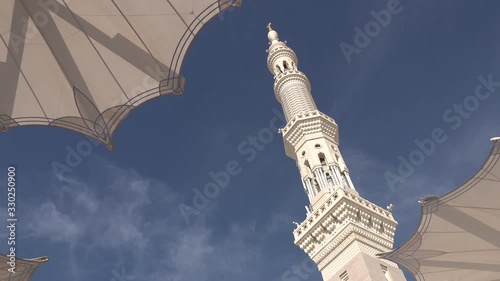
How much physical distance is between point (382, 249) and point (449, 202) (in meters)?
9.32

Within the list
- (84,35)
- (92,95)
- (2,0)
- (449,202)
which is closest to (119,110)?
(92,95)

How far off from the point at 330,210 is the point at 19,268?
1402 centimetres

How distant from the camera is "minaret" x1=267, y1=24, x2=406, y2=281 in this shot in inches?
857

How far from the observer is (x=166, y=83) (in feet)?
33.9

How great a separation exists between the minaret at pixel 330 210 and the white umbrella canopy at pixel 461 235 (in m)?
4.53

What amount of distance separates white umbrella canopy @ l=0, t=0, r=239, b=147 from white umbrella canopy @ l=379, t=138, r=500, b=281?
7504 mm

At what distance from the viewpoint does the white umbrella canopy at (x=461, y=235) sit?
13641 millimetres

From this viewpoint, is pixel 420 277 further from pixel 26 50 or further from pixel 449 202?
pixel 26 50

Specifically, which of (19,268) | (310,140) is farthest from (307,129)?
(19,268)

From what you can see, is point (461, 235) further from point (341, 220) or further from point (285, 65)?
point (285, 65)

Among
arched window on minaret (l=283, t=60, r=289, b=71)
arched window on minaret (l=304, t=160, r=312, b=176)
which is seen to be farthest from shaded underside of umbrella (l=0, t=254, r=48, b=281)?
arched window on minaret (l=283, t=60, r=289, b=71)

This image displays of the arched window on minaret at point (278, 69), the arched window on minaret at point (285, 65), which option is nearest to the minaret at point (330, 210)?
the arched window on minaret at point (278, 69)

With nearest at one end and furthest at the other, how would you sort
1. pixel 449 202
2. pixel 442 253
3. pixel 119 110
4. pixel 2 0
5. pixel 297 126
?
pixel 2 0 < pixel 119 110 < pixel 449 202 < pixel 442 253 < pixel 297 126

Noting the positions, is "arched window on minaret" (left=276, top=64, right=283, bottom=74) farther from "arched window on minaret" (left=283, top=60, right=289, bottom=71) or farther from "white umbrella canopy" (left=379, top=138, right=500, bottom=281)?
"white umbrella canopy" (left=379, top=138, right=500, bottom=281)
